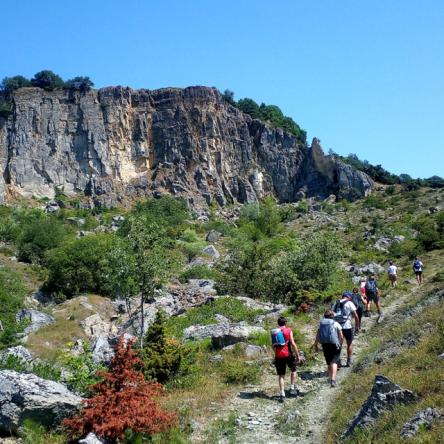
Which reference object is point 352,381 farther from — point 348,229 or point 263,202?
point 263,202

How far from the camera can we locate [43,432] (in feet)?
26.3

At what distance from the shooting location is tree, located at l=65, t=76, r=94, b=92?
88500 mm

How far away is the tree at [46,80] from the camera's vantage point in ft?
299

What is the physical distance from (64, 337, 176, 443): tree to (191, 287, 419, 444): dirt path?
0.98 metres

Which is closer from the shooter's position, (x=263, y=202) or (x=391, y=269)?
(x=391, y=269)

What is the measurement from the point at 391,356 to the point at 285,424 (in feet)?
9.85

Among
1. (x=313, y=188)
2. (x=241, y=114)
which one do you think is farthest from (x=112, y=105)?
(x=313, y=188)

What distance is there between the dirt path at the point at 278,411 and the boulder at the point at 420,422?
6.42 ft

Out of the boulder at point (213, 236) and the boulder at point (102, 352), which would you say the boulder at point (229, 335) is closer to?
the boulder at point (102, 352)

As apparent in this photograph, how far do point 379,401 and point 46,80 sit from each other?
95.6 meters

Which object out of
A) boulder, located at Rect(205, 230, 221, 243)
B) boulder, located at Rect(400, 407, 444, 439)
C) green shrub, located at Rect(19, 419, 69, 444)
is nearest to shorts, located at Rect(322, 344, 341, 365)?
boulder, located at Rect(400, 407, 444, 439)

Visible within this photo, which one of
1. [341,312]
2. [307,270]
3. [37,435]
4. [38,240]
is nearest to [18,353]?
[37,435]

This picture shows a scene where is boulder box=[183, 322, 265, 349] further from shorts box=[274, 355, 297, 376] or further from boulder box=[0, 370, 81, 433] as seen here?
boulder box=[0, 370, 81, 433]

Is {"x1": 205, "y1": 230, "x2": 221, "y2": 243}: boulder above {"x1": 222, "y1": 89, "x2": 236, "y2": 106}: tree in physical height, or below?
below
